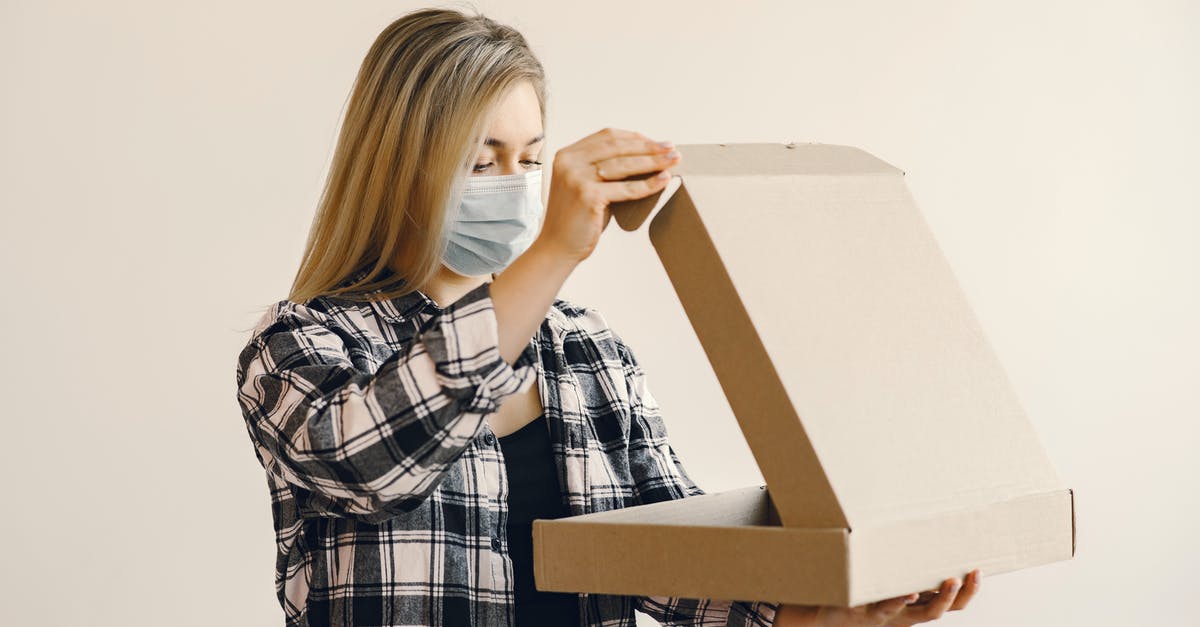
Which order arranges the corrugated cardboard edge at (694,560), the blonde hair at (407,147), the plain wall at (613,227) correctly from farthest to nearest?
the plain wall at (613,227), the blonde hair at (407,147), the corrugated cardboard edge at (694,560)

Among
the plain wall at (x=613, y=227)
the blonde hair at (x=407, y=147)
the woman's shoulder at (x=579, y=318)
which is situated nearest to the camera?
the blonde hair at (x=407, y=147)

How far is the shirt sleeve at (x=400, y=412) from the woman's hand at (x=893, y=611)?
1.06 feet

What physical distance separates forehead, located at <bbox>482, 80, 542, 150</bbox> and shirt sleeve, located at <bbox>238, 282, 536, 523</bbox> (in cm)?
31

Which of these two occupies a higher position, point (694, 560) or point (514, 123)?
point (514, 123)

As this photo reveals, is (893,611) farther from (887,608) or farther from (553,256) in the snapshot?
(553,256)

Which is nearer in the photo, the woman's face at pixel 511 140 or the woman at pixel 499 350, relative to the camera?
the woman at pixel 499 350

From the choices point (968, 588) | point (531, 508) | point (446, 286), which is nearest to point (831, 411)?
point (968, 588)

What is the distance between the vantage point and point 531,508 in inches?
45.0

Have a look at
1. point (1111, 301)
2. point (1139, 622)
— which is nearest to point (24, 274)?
point (1111, 301)

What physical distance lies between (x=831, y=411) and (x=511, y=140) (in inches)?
18.9

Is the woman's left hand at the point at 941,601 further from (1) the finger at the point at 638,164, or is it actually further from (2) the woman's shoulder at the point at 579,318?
(2) the woman's shoulder at the point at 579,318

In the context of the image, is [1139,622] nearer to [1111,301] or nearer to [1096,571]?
[1096,571]

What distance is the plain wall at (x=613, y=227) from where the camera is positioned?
5.68 feet

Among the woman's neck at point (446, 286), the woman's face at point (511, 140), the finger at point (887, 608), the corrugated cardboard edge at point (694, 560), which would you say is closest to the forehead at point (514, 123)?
the woman's face at point (511, 140)
